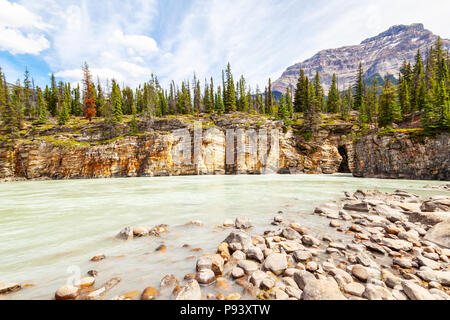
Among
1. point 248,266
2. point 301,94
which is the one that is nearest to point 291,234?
point 248,266

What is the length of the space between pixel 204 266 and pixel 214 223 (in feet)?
10.7

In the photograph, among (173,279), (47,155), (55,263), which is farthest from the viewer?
(47,155)

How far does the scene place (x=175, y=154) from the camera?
43.8 meters

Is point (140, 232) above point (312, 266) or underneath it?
underneath

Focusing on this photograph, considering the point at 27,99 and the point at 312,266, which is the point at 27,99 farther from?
the point at 312,266

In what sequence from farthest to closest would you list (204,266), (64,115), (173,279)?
(64,115), (204,266), (173,279)

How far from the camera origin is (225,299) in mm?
2852

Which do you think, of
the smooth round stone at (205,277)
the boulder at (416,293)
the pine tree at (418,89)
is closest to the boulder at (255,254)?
the smooth round stone at (205,277)

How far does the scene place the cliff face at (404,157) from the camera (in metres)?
26.9

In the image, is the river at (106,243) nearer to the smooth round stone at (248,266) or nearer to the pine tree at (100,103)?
the smooth round stone at (248,266)

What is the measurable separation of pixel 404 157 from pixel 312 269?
3840cm

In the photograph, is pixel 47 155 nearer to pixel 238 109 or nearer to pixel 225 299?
pixel 225 299

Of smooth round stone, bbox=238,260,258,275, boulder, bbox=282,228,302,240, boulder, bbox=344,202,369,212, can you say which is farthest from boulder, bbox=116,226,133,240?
boulder, bbox=344,202,369,212
